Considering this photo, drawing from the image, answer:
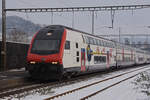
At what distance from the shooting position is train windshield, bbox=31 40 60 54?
47.3 feet

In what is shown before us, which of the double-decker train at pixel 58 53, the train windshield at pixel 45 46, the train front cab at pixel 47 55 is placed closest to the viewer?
the train front cab at pixel 47 55

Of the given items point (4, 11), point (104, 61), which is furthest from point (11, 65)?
point (104, 61)

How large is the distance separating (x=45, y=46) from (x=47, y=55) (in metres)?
0.71

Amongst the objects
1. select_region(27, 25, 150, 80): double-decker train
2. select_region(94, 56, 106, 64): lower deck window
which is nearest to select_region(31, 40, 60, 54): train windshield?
select_region(27, 25, 150, 80): double-decker train

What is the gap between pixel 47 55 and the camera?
46.8 feet

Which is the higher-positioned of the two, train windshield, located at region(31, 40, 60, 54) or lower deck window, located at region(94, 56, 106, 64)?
train windshield, located at region(31, 40, 60, 54)

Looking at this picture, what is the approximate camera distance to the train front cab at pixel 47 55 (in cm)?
1405

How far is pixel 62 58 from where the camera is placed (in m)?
14.2

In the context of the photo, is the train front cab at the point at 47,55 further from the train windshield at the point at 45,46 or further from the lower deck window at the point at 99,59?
the lower deck window at the point at 99,59

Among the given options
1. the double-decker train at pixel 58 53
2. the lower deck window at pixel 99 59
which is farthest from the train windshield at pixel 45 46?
the lower deck window at pixel 99 59

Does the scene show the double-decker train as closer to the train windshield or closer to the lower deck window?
the train windshield

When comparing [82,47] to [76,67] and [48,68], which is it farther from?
[48,68]

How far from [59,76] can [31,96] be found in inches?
167

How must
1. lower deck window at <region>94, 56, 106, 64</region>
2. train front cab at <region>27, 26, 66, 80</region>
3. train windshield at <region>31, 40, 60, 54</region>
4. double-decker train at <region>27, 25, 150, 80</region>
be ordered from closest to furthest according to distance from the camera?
train front cab at <region>27, 26, 66, 80</region> → double-decker train at <region>27, 25, 150, 80</region> → train windshield at <region>31, 40, 60, 54</region> → lower deck window at <region>94, 56, 106, 64</region>
